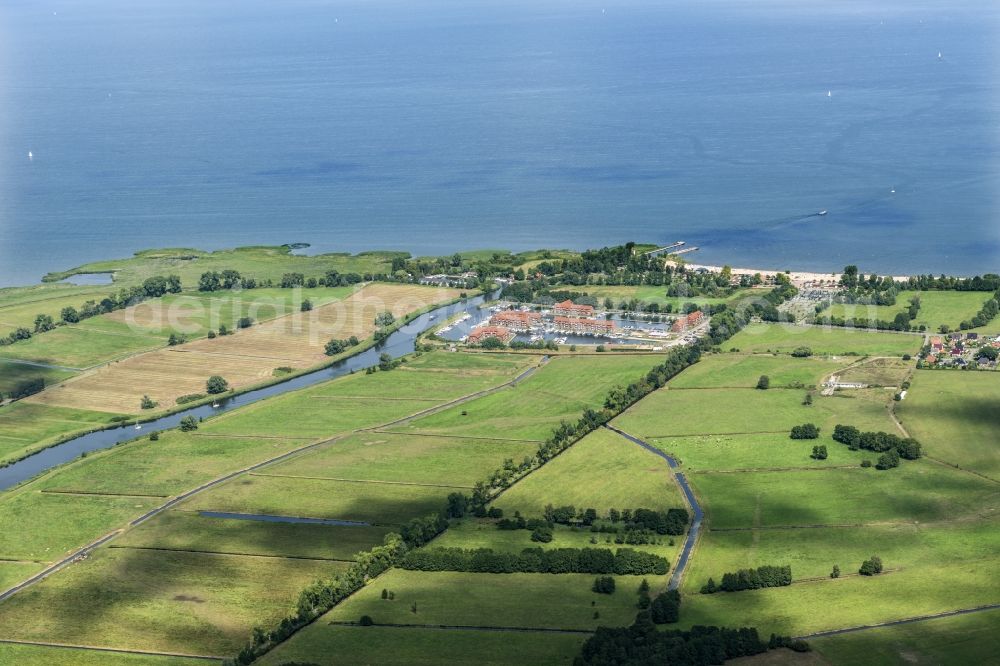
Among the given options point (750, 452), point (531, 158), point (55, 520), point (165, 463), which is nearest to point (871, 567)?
point (750, 452)

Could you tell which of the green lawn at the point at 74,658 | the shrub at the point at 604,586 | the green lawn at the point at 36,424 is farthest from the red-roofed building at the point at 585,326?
the green lawn at the point at 74,658

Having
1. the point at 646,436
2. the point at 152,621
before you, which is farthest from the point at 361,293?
the point at 152,621

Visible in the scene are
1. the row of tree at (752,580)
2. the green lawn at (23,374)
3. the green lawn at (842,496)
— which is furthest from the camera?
the green lawn at (23,374)

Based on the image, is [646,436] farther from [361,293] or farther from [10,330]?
[10,330]

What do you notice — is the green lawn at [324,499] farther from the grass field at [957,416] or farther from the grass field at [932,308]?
the grass field at [932,308]

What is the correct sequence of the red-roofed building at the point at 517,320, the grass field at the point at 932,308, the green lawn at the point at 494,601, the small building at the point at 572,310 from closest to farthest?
the green lawn at the point at 494,601 < the grass field at the point at 932,308 < the red-roofed building at the point at 517,320 < the small building at the point at 572,310

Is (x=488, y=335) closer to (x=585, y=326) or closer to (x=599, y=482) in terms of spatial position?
(x=585, y=326)

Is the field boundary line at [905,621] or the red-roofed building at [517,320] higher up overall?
the red-roofed building at [517,320]
